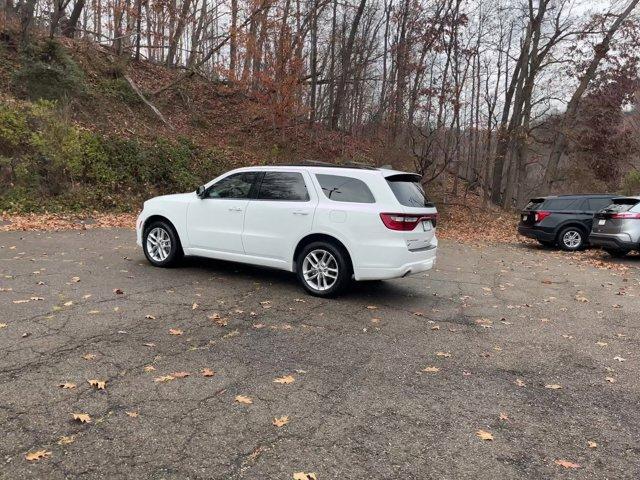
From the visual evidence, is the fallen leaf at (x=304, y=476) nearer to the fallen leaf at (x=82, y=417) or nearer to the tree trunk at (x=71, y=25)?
the fallen leaf at (x=82, y=417)

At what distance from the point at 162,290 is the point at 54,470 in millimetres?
4083

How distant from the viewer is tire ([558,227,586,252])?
1471 cm

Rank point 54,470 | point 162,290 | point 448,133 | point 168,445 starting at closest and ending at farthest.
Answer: point 54,470 < point 168,445 < point 162,290 < point 448,133

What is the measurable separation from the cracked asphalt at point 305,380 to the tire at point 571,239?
300 inches

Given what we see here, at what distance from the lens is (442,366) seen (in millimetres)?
4555

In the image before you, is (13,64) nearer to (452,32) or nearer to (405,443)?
(452,32)

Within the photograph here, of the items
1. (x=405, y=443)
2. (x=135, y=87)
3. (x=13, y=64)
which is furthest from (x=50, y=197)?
(x=405, y=443)

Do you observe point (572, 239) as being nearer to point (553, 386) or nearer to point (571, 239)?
point (571, 239)

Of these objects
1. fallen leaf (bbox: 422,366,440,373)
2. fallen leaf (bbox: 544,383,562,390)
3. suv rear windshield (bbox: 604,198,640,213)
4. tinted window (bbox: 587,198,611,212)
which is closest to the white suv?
fallen leaf (bbox: 422,366,440,373)

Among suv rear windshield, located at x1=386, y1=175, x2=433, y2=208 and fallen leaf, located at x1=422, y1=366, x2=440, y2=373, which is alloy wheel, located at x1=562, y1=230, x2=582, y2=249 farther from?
fallen leaf, located at x1=422, y1=366, x2=440, y2=373

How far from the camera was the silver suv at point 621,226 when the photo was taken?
471 inches

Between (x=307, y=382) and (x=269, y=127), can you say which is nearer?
(x=307, y=382)

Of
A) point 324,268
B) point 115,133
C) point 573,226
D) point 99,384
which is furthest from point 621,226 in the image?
point 115,133

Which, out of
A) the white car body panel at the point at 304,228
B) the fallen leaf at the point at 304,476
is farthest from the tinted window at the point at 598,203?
the fallen leaf at the point at 304,476
